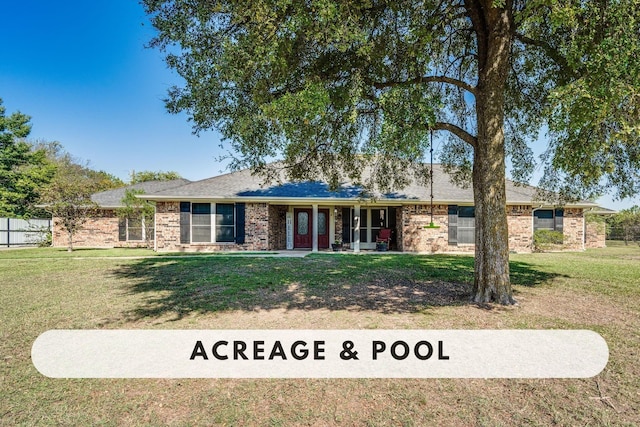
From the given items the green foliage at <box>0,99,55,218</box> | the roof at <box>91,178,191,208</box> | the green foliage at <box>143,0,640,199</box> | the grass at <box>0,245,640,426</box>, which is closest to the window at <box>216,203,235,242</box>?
the grass at <box>0,245,640,426</box>

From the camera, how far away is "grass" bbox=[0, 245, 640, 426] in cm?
291

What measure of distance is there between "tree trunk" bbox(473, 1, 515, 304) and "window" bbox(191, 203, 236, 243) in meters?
12.6

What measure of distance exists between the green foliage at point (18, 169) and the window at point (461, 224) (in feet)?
86.0

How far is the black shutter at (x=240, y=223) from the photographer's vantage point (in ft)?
54.3

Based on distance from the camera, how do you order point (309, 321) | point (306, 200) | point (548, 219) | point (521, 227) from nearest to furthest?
point (309, 321), point (306, 200), point (521, 227), point (548, 219)

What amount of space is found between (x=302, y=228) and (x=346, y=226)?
2.34 m

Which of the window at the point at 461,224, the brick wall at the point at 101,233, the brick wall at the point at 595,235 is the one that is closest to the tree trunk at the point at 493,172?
the window at the point at 461,224

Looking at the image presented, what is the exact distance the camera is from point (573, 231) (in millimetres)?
17969

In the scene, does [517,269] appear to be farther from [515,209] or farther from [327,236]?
[327,236]

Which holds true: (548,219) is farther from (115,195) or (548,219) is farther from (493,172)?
(115,195)

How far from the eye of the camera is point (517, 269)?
36.4 feet

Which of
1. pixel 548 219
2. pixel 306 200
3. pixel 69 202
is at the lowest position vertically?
pixel 548 219

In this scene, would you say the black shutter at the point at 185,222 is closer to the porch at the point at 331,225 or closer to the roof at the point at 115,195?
the roof at the point at 115,195

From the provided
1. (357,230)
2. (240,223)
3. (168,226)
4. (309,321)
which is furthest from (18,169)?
(309,321)
